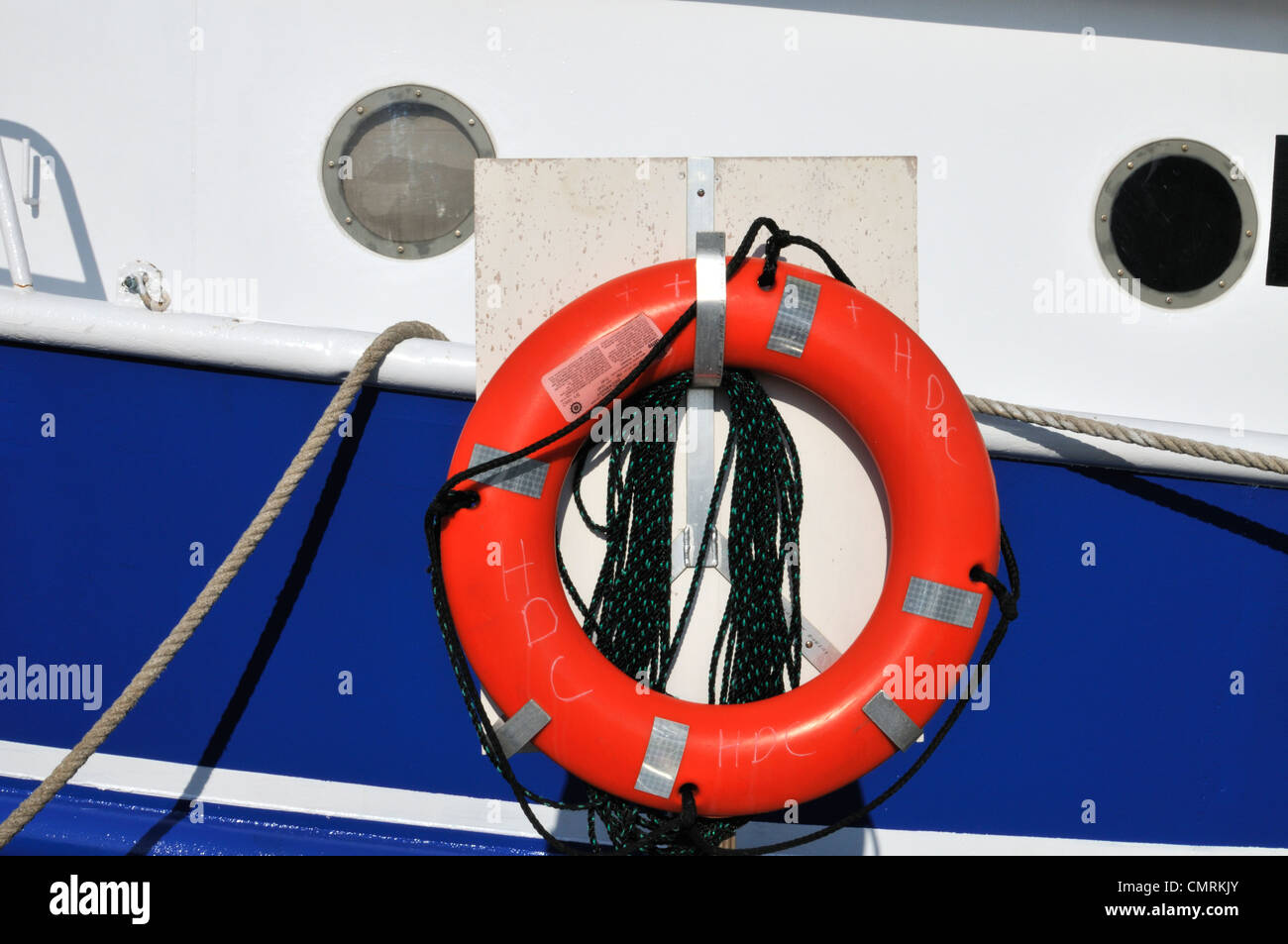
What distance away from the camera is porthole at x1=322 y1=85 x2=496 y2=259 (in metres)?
2.19

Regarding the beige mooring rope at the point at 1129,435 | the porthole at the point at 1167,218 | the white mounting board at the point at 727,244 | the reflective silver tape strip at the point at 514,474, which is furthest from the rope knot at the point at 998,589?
the porthole at the point at 1167,218

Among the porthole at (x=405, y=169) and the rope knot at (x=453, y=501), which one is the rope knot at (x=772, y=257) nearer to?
the rope knot at (x=453, y=501)

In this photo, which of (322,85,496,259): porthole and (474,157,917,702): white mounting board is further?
(322,85,496,259): porthole

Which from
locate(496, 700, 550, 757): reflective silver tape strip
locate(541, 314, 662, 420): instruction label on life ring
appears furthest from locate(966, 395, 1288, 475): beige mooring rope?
locate(496, 700, 550, 757): reflective silver tape strip

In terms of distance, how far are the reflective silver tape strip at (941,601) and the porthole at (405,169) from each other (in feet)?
3.94

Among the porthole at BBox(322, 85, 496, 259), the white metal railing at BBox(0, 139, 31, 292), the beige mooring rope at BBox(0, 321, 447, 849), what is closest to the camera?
the beige mooring rope at BBox(0, 321, 447, 849)

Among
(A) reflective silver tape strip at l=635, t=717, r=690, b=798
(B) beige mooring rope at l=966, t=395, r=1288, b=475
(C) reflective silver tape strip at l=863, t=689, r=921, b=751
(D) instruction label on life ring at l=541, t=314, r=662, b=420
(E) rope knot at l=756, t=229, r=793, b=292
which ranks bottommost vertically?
(A) reflective silver tape strip at l=635, t=717, r=690, b=798

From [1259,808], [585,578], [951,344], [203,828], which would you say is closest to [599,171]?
[585,578]

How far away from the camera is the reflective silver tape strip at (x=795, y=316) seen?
1551 mm

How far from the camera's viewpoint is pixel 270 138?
2.22 meters

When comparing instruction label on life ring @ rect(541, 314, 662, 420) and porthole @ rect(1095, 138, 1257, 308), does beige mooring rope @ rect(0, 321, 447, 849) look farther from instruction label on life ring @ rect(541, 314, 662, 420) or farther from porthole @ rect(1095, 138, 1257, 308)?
porthole @ rect(1095, 138, 1257, 308)

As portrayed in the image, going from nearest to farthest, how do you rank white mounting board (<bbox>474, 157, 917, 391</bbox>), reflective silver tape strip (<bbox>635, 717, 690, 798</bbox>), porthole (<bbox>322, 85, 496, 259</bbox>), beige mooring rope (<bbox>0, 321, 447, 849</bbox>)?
reflective silver tape strip (<bbox>635, 717, 690, 798</bbox>) → white mounting board (<bbox>474, 157, 917, 391</bbox>) → beige mooring rope (<bbox>0, 321, 447, 849</bbox>) → porthole (<bbox>322, 85, 496, 259</bbox>)

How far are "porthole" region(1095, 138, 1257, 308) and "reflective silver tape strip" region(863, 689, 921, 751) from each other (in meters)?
1.20
